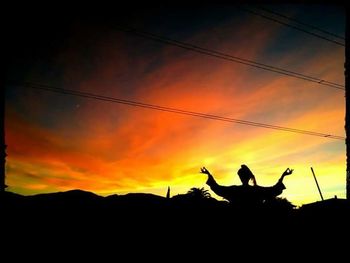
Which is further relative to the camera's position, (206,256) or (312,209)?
(312,209)

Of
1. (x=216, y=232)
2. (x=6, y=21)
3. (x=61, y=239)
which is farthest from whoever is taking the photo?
(x=6, y=21)

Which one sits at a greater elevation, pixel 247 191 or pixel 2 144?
pixel 2 144

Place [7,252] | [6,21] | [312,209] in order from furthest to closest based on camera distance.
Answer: [6,21]
[312,209]
[7,252]

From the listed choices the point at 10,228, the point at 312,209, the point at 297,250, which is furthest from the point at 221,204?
the point at 10,228

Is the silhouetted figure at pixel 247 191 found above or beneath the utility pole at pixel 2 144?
beneath

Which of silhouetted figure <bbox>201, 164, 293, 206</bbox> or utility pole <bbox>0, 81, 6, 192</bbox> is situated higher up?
utility pole <bbox>0, 81, 6, 192</bbox>

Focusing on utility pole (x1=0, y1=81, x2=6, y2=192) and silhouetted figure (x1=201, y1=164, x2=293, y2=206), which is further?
utility pole (x1=0, y1=81, x2=6, y2=192)

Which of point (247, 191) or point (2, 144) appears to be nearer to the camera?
point (247, 191)

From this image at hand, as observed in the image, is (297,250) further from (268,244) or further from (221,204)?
(221,204)

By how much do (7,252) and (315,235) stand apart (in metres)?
3.17

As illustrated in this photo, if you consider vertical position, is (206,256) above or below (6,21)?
below

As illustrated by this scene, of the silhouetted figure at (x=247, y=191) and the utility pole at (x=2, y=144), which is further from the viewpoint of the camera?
the utility pole at (x=2, y=144)

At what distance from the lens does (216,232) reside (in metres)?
3.22

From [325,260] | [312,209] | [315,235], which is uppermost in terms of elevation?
[312,209]
